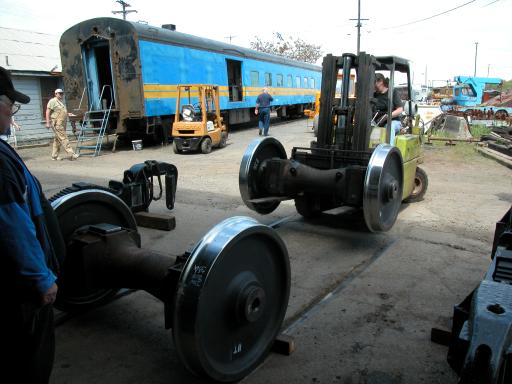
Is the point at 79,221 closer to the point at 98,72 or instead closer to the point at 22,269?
the point at 22,269

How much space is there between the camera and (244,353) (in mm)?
2855

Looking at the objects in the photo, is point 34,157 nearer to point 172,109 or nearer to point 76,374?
point 172,109

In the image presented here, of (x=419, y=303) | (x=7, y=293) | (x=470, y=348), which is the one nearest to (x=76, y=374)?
(x=7, y=293)

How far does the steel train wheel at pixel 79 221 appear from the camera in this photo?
3312 millimetres

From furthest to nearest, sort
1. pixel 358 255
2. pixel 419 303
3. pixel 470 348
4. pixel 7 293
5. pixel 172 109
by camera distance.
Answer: pixel 172 109
pixel 358 255
pixel 419 303
pixel 7 293
pixel 470 348

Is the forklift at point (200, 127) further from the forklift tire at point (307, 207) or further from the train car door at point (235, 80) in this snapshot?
the forklift tire at point (307, 207)

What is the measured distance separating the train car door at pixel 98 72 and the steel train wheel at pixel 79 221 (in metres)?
12.3

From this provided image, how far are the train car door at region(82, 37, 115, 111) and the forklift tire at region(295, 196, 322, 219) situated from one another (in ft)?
35.4

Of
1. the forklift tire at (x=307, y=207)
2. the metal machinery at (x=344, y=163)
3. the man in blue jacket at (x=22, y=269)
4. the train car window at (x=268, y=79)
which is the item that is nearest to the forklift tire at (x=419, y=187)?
the metal machinery at (x=344, y=163)

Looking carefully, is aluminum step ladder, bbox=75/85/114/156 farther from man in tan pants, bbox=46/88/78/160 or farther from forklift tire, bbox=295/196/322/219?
forklift tire, bbox=295/196/322/219

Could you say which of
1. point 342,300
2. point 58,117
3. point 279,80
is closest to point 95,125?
point 58,117

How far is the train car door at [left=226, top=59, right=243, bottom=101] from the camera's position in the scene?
2148cm

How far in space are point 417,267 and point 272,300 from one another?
7.83 feet

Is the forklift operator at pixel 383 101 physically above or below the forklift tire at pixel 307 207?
above
